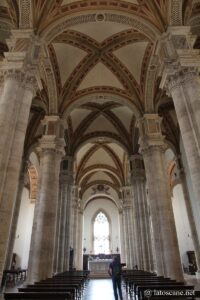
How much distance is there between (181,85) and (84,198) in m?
24.5

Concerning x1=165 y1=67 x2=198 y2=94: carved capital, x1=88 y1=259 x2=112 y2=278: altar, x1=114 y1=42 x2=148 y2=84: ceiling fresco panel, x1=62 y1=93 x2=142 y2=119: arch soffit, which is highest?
x1=114 y1=42 x2=148 y2=84: ceiling fresco panel

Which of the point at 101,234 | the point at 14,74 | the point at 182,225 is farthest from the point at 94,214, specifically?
the point at 14,74

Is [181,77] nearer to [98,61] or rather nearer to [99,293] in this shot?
[98,61]

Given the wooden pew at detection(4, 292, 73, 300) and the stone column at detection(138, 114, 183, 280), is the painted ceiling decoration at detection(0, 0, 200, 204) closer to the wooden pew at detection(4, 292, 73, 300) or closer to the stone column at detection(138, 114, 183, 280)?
the stone column at detection(138, 114, 183, 280)

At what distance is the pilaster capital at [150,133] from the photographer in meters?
11.4

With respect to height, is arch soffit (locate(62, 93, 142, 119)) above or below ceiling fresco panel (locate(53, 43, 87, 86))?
below

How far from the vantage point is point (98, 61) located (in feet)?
41.1

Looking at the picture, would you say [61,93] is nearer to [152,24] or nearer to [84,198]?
[152,24]

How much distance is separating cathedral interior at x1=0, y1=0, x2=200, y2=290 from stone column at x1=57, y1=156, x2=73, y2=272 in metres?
0.06

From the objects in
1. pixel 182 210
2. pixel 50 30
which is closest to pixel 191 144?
pixel 50 30

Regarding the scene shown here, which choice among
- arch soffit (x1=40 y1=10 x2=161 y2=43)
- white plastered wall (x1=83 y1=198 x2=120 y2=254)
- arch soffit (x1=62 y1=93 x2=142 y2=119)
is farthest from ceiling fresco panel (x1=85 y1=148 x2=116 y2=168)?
arch soffit (x1=40 y1=10 x2=161 y2=43)

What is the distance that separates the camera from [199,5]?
9734mm

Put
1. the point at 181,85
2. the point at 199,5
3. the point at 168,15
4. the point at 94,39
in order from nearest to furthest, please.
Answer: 1. the point at 181,85
2. the point at 168,15
3. the point at 199,5
4. the point at 94,39

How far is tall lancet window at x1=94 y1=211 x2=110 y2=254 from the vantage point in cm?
3166
